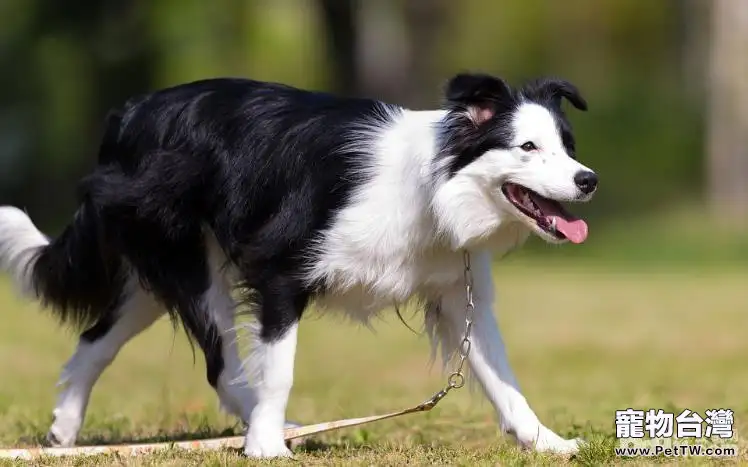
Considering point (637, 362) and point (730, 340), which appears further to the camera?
point (730, 340)

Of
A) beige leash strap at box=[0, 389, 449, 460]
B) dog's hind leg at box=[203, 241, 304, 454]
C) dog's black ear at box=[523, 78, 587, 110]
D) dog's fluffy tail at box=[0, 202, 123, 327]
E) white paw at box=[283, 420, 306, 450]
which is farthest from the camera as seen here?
dog's fluffy tail at box=[0, 202, 123, 327]

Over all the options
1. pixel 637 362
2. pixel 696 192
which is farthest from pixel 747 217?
pixel 637 362

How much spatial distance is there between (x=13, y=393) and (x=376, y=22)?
2203cm

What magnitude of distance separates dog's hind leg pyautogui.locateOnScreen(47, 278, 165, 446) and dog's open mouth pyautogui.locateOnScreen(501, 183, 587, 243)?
6.74 feet

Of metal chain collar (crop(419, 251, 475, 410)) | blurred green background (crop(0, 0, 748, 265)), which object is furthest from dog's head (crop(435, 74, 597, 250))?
blurred green background (crop(0, 0, 748, 265))

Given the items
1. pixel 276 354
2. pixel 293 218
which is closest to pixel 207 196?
pixel 293 218

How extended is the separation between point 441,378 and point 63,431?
3720 millimetres

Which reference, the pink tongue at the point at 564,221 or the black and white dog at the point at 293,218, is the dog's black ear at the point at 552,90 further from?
the pink tongue at the point at 564,221

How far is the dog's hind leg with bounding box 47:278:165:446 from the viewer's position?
6598 millimetres

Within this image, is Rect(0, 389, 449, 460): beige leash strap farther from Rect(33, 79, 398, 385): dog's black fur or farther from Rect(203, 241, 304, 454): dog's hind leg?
Rect(33, 79, 398, 385): dog's black fur

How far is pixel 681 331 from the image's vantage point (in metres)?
12.5

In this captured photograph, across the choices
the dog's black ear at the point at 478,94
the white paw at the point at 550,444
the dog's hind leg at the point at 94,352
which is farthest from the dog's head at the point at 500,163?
the dog's hind leg at the point at 94,352

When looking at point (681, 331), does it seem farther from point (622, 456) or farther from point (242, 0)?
point (242, 0)

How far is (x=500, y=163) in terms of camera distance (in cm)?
557
